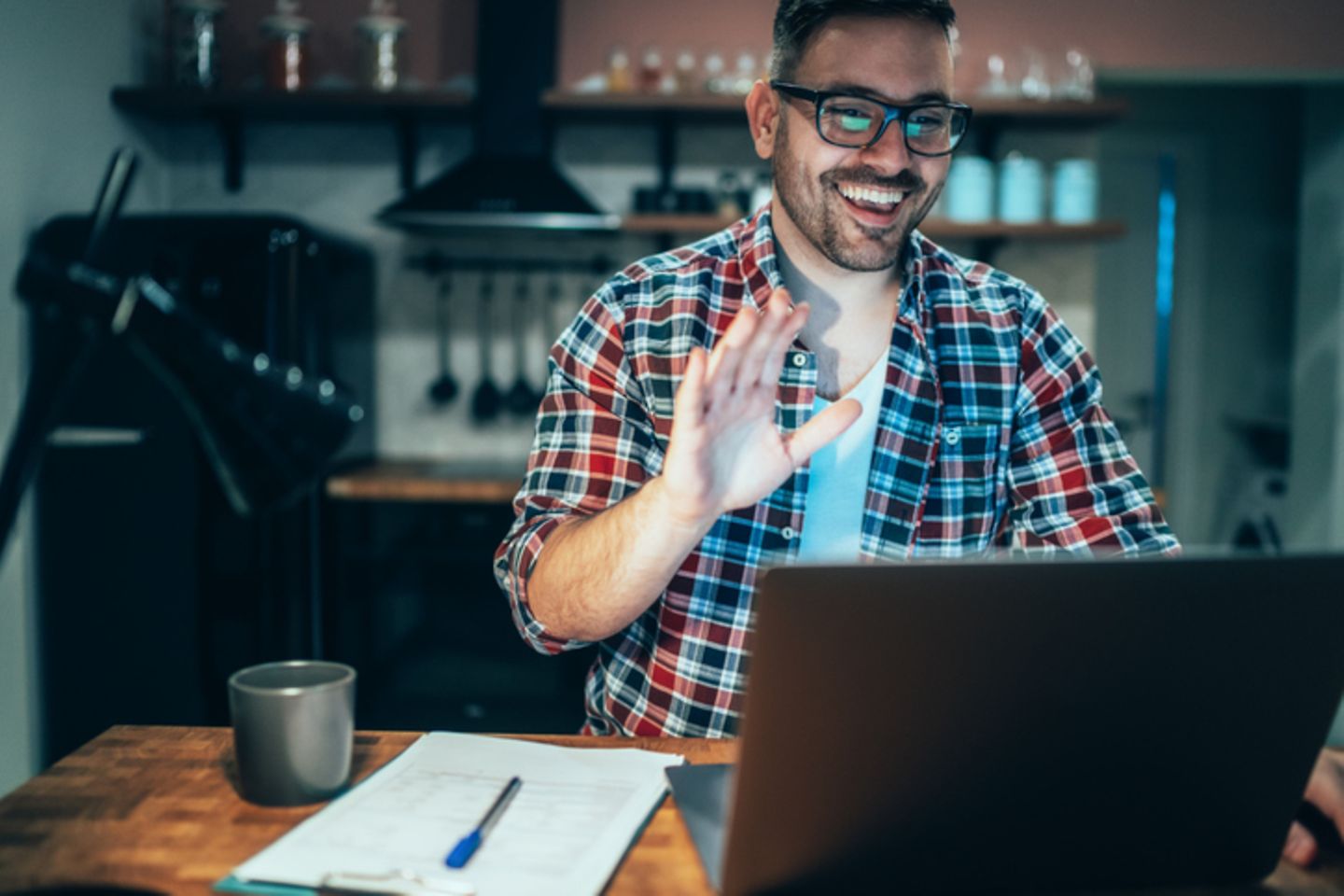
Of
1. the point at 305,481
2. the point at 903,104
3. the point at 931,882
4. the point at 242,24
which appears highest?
the point at 242,24

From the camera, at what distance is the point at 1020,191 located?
2914 mm

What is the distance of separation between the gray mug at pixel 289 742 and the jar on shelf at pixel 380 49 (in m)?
2.58

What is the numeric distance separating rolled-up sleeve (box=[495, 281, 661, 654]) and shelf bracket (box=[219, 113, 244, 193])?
7.80 feet

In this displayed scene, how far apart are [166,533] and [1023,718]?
2442 mm

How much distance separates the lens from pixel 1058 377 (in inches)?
51.0

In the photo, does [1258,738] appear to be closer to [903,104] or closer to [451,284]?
[903,104]

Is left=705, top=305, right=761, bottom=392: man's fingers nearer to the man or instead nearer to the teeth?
the man

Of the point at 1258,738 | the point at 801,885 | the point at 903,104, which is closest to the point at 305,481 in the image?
the point at 801,885

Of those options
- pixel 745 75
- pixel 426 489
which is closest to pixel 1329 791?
pixel 426 489

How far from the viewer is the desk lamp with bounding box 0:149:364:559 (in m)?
0.56

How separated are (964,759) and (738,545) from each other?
1.97ft

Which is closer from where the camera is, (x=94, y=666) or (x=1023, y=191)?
(x=94, y=666)

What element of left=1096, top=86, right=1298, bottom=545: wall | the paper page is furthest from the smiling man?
left=1096, top=86, right=1298, bottom=545: wall

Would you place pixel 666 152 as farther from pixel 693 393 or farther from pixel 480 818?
pixel 480 818
